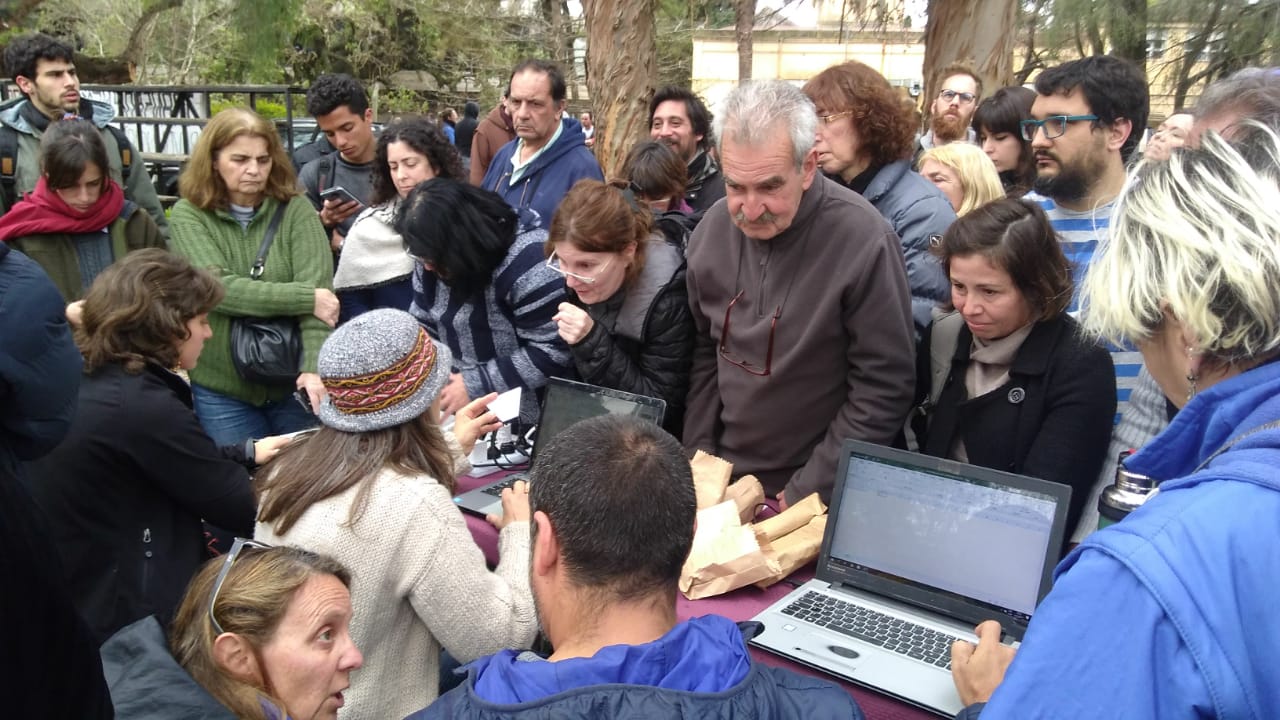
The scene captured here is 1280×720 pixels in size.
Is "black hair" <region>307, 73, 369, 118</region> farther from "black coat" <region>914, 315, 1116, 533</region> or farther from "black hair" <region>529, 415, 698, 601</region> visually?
"black hair" <region>529, 415, 698, 601</region>

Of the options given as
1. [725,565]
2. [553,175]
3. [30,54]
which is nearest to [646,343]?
[725,565]

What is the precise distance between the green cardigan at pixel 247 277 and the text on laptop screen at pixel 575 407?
127 cm

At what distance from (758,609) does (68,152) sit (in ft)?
11.7

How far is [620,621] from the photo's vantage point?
129cm

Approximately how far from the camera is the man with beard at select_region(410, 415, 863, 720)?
1.15 meters

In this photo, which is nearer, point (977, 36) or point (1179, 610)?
point (1179, 610)

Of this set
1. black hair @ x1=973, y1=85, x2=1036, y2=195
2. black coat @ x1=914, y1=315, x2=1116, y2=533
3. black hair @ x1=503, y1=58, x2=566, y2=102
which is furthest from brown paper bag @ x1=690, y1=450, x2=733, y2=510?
black hair @ x1=503, y1=58, x2=566, y2=102

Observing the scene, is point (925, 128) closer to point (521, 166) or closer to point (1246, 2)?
point (521, 166)

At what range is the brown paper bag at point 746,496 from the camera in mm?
2318

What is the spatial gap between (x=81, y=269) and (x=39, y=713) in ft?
10.6

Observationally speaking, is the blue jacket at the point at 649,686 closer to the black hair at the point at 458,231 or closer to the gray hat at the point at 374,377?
the gray hat at the point at 374,377

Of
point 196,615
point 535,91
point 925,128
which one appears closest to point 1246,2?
point 925,128

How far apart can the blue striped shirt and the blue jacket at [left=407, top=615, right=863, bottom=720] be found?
1.41m

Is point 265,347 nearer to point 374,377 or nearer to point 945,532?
point 374,377
